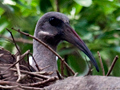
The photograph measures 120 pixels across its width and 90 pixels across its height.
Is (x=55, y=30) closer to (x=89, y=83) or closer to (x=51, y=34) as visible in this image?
(x=51, y=34)

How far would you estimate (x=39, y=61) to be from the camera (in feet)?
10.8

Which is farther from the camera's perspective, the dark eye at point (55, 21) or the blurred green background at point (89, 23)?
the blurred green background at point (89, 23)

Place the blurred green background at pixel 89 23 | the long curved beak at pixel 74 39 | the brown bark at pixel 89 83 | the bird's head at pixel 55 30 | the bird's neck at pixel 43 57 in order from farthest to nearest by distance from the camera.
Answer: the blurred green background at pixel 89 23 → the bird's neck at pixel 43 57 → the bird's head at pixel 55 30 → the long curved beak at pixel 74 39 → the brown bark at pixel 89 83

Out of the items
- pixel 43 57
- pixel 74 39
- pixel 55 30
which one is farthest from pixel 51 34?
pixel 74 39

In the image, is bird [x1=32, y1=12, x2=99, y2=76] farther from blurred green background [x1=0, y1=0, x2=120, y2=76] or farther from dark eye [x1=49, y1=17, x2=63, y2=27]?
blurred green background [x1=0, y1=0, x2=120, y2=76]

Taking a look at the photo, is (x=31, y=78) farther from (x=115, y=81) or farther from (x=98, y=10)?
(x=98, y=10)

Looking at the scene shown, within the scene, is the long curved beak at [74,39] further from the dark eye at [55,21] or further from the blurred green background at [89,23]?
the blurred green background at [89,23]

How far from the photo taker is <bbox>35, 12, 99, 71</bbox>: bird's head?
314cm

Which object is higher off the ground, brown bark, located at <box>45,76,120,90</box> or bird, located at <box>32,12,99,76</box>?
bird, located at <box>32,12,99,76</box>

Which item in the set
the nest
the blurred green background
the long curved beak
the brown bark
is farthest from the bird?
the brown bark

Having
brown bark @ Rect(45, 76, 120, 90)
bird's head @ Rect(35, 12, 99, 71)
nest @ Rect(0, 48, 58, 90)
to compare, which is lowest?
brown bark @ Rect(45, 76, 120, 90)

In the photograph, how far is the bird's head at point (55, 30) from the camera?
3.14 metres

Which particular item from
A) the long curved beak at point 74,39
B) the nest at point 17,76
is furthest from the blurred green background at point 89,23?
the nest at point 17,76

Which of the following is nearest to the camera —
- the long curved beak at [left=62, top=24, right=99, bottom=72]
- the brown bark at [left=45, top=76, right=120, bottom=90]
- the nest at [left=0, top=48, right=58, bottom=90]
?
the brown bark at [left=45, top=76, right=120, bottom=90]
